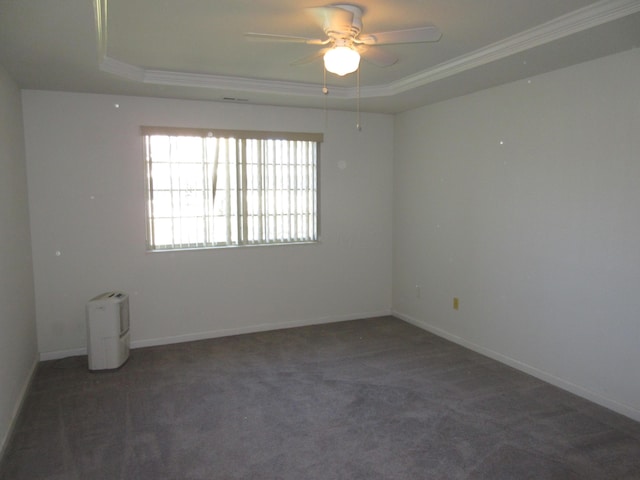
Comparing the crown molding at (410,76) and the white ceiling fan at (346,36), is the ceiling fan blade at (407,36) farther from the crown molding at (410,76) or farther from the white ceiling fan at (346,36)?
the crown molding at (410,76)

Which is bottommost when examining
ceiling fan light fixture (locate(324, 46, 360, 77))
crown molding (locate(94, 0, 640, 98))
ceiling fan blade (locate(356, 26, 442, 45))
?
ceiling fan light fixture (locate(324, 46, 360, 77))

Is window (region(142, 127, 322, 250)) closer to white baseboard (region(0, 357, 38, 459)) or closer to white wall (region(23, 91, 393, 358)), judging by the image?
white wall (region(23, 91, 393, 358))

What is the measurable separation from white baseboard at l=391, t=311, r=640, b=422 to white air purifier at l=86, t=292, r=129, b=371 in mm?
3135

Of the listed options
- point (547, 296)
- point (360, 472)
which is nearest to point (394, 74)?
point (547, 296)

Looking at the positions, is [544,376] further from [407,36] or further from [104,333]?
[104,333]

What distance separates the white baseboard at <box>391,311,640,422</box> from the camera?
10.3 ft

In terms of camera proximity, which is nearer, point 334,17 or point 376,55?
point 334,17

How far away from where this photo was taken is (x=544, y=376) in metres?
3.68

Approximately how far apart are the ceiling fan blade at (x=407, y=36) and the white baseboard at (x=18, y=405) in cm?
314

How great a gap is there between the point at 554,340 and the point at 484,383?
0.64m

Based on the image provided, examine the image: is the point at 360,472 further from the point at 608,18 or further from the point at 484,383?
the point at 608,18

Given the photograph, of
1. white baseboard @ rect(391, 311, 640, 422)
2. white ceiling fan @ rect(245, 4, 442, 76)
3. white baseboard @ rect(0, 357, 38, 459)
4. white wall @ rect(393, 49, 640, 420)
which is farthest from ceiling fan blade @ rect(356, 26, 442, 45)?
white baseboard @ rect(0, 357, 38, 459)

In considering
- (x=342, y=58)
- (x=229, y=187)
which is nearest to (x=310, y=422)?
(x=342, y=58)

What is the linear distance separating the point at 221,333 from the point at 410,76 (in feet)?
10.3
